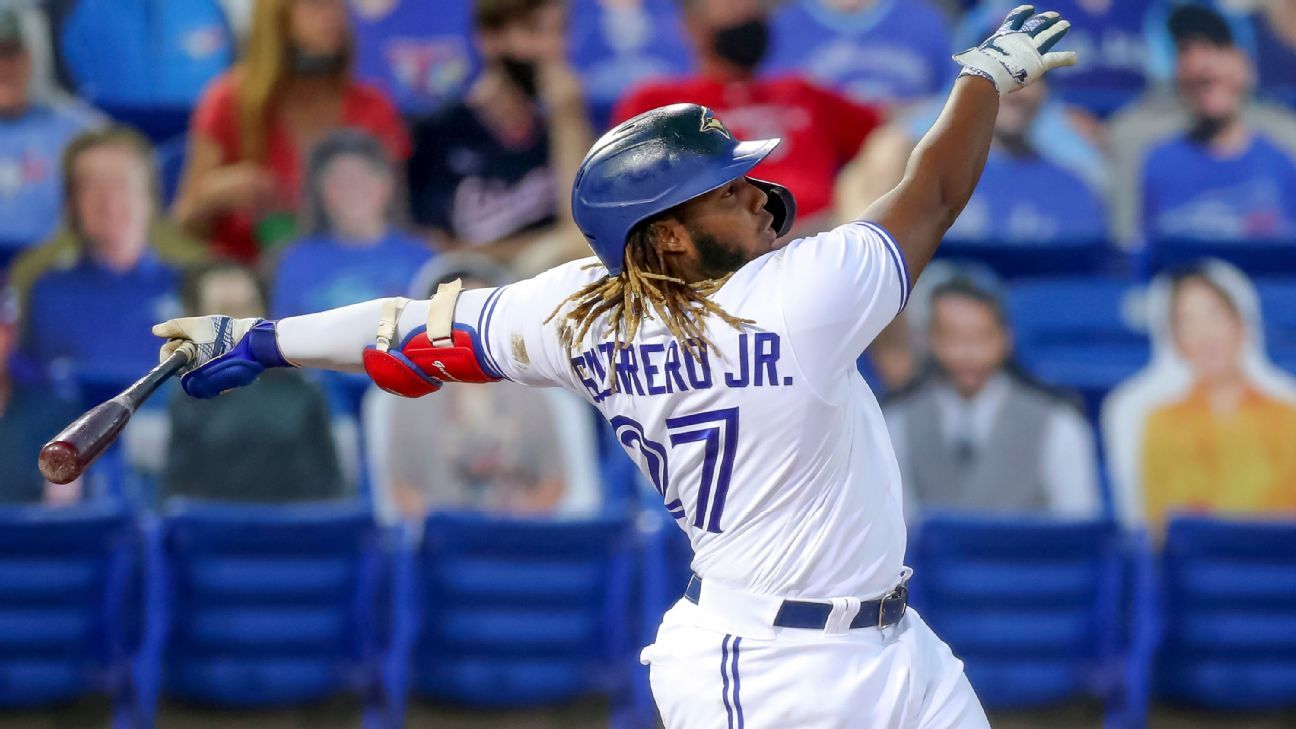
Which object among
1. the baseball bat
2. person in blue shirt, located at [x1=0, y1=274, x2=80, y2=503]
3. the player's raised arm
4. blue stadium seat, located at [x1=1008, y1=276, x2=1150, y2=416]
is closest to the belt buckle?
the player's raised arm

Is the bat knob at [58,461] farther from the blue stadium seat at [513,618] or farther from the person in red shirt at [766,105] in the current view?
the person in red shirt at [766,105]

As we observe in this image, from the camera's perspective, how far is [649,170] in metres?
2.86

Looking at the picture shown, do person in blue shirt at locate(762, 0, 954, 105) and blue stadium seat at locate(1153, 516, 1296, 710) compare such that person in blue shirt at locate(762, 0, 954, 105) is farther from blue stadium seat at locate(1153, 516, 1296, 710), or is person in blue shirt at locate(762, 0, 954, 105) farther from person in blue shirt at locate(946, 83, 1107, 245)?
blue stadium seat at locate(1153, 516, 1296, 710)

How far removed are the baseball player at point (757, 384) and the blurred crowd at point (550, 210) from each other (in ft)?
8.27

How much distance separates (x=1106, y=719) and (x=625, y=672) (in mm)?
1528

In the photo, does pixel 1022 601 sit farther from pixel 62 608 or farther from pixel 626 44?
pixel 626 44

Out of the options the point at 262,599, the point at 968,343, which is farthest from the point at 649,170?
the point at 968,343

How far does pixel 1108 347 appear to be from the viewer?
6680 millimetres

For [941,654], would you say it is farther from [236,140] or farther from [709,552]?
[236,140]

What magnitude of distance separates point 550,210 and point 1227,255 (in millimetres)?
2669

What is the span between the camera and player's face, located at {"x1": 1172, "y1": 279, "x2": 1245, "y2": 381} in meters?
6.17

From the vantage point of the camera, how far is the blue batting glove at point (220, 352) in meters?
3.27

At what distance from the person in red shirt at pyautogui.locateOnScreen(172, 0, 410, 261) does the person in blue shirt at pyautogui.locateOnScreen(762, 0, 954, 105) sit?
6.38ft

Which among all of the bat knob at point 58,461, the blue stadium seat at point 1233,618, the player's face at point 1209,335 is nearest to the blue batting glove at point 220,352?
the bat knob at point 58,461
